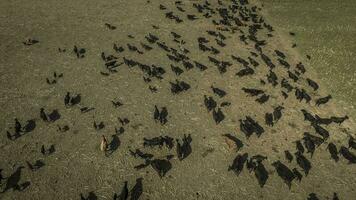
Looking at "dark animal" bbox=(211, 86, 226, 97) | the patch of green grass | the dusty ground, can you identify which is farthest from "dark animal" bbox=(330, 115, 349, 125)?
"dark animal" bbox=(211, 86, 226, 97)

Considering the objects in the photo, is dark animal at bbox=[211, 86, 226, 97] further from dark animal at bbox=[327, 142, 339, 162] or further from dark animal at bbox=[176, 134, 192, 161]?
dark animal at bbox=[327, 142, 339, 162]

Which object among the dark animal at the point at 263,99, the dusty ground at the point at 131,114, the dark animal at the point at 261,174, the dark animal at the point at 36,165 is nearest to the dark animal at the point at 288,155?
the dusty ground at the point at 131,114

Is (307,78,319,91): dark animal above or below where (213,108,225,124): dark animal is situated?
below

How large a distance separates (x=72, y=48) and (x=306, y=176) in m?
11.8

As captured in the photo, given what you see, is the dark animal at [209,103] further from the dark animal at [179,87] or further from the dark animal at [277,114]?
the dark animal at [277,114]

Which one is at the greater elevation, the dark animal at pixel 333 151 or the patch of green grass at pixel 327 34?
the dark animal at pixel 333 151

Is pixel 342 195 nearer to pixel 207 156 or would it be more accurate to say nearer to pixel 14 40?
pixel 207 156

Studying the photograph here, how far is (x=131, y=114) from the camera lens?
14156mm

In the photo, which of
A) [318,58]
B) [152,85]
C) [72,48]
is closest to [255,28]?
[318,58]

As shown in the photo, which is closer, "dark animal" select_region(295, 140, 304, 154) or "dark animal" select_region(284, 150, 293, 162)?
"dark animal" select_region(284, 150, 293, 162)

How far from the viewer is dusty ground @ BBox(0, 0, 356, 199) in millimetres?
11484

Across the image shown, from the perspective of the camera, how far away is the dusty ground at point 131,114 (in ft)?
37.7

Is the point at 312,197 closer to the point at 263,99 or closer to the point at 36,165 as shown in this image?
the point at 263,99

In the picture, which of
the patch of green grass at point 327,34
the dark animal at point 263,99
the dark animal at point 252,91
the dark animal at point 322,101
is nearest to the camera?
the dark animal at point 263,99
